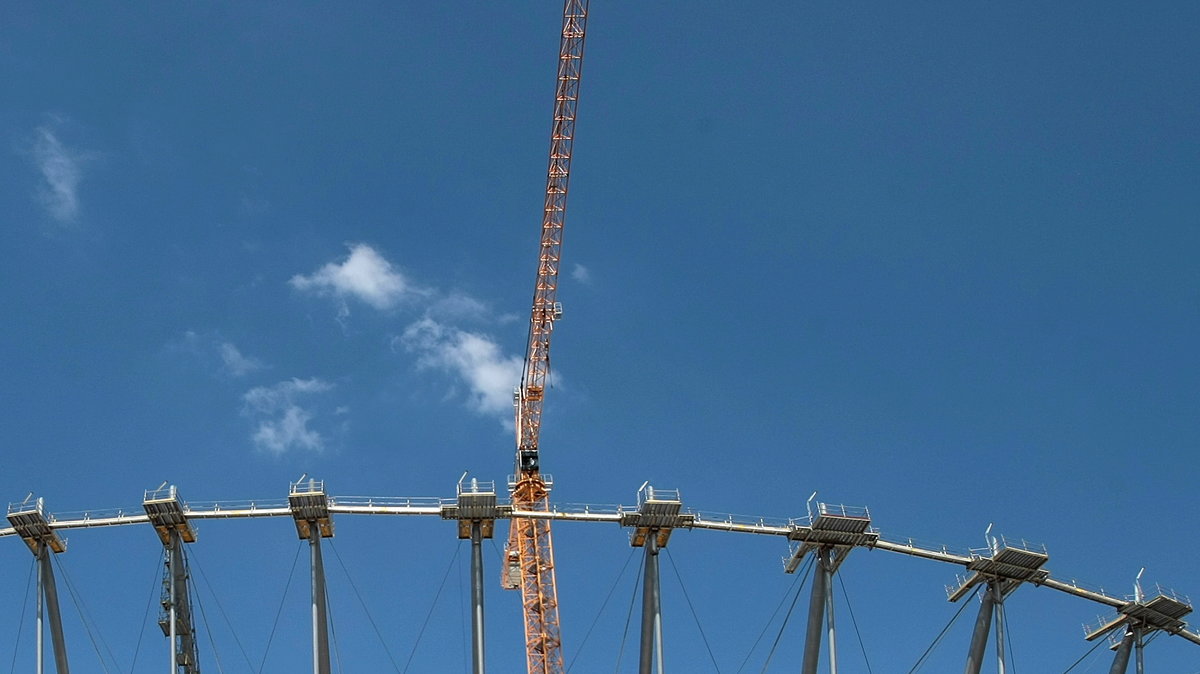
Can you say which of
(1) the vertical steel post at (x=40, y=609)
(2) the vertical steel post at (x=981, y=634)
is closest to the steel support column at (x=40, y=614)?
(1) the vertical steel post at (x=40, y=609)

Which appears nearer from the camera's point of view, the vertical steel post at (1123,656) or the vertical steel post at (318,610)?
the vertical steel post at (318,610)

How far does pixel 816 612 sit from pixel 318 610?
2891 cm

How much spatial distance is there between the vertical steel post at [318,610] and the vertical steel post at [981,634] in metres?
38.9

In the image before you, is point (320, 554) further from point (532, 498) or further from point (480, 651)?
point (532, 498)

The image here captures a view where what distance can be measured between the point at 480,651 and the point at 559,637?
58112mm

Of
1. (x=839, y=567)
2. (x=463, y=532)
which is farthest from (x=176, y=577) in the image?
(x=839, y=567)

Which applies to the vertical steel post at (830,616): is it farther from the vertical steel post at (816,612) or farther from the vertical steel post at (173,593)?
the vertical steel post at (173,593)

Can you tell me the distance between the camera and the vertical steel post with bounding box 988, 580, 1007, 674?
105062 millimetres

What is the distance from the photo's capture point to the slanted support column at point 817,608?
101625mm

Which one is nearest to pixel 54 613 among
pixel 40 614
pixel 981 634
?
pixel 40 614

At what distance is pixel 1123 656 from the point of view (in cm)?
11181

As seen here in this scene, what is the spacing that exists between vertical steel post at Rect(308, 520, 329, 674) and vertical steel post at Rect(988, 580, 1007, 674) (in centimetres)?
4007

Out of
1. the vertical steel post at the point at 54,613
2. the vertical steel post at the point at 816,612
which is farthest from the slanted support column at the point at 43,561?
the vertical steel post at the point at 816,612

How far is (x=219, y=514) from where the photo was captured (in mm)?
102375
